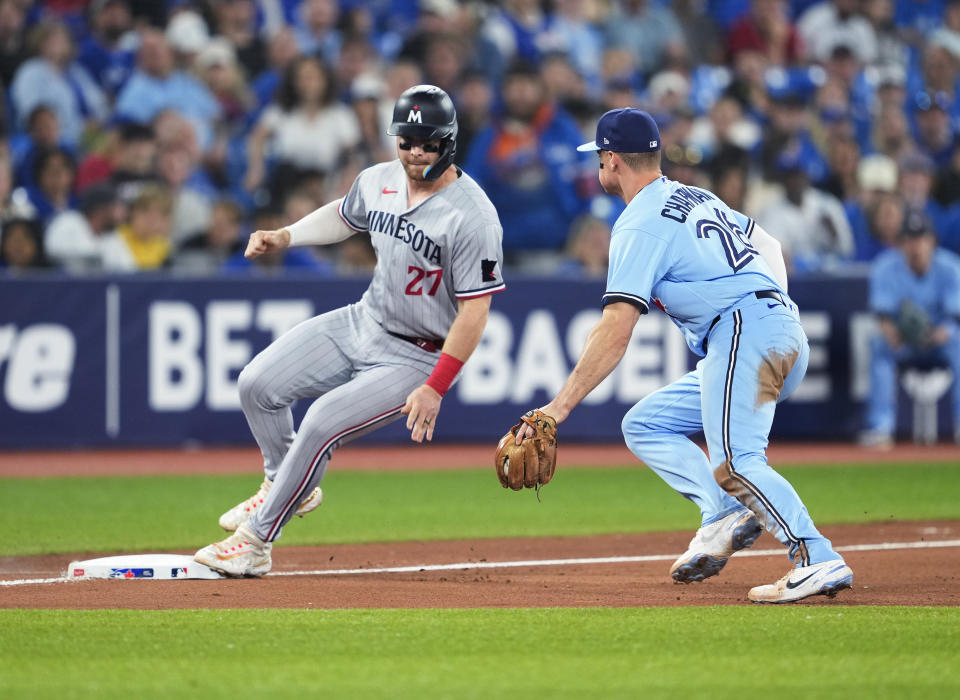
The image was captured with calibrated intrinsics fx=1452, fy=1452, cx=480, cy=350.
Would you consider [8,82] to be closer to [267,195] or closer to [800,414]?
[267,195]

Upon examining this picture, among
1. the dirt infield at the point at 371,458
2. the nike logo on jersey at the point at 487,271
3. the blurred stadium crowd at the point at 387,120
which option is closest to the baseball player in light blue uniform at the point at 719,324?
the nike logo on jersey at the point at 487,271

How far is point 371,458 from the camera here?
1328 cm

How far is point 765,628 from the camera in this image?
5.70 metres

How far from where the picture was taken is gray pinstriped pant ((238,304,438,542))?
23.1 ft

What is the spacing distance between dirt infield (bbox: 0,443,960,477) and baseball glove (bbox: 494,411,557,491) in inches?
246

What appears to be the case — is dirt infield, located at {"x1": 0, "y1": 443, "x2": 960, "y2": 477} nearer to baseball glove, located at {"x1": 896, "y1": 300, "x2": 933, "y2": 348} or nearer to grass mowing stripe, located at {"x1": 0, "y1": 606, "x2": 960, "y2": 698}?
baseball glove, located at {"x1": 896, "y1": 300, "x2": 933, "y2": 348}

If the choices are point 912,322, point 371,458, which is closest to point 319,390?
point 371,458

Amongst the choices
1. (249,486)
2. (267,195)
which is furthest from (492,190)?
(249,486)

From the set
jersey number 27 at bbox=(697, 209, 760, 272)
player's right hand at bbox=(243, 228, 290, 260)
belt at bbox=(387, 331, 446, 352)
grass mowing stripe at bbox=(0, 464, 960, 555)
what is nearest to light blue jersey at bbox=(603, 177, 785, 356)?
jersey number 27 at bbox=(697, 209, 760, 272)

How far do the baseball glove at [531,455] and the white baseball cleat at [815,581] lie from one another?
3.72ft

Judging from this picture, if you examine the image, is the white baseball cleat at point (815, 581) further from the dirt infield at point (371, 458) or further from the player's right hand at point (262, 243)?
the dirt infield at point (371, 458)

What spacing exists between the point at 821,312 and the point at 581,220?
2523 millimetres

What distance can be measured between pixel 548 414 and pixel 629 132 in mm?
1343

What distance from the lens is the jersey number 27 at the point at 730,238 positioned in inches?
254
